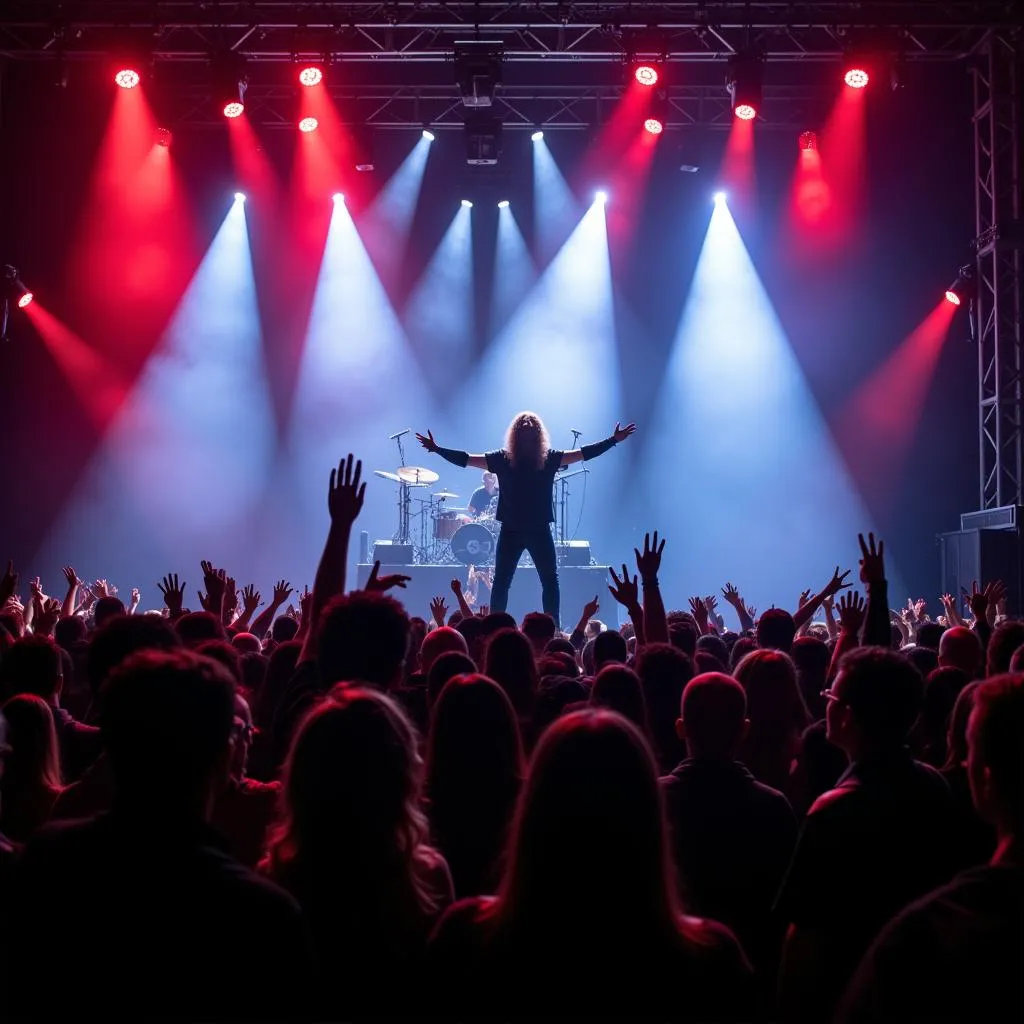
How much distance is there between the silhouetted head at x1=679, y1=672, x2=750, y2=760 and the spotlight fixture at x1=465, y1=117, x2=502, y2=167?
1215cm

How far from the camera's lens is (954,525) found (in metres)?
15.4

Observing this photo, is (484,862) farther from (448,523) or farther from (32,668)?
(448,523)

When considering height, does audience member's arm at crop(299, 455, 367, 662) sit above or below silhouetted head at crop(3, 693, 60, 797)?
above

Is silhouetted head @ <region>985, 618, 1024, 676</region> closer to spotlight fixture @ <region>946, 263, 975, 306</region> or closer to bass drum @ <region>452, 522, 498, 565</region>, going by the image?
bass drum @ <region>452, 522, 498, 565</region>

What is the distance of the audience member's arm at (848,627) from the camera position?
14.3 feet

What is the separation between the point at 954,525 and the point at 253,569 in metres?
10.5

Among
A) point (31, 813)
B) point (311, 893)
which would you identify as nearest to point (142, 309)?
point (31, 813)

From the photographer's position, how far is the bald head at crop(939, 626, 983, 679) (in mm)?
4527

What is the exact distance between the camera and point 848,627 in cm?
450

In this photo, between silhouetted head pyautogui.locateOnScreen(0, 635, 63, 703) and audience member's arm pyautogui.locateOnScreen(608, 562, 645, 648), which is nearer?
silhouetted head pyautogui.locateOnScreen(0, 635, 63, 703)

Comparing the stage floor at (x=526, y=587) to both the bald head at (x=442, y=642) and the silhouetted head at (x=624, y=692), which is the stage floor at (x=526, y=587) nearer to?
the bald head at (x=442, y=642)

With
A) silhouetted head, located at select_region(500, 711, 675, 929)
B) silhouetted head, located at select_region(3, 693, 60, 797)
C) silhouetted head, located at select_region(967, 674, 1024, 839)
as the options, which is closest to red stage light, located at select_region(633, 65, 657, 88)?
silhouetted head, located at select_region(3, 693, 60, 797)

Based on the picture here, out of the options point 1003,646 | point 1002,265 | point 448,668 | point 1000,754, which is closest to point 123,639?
point 448,668

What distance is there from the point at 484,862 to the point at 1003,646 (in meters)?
2.60
